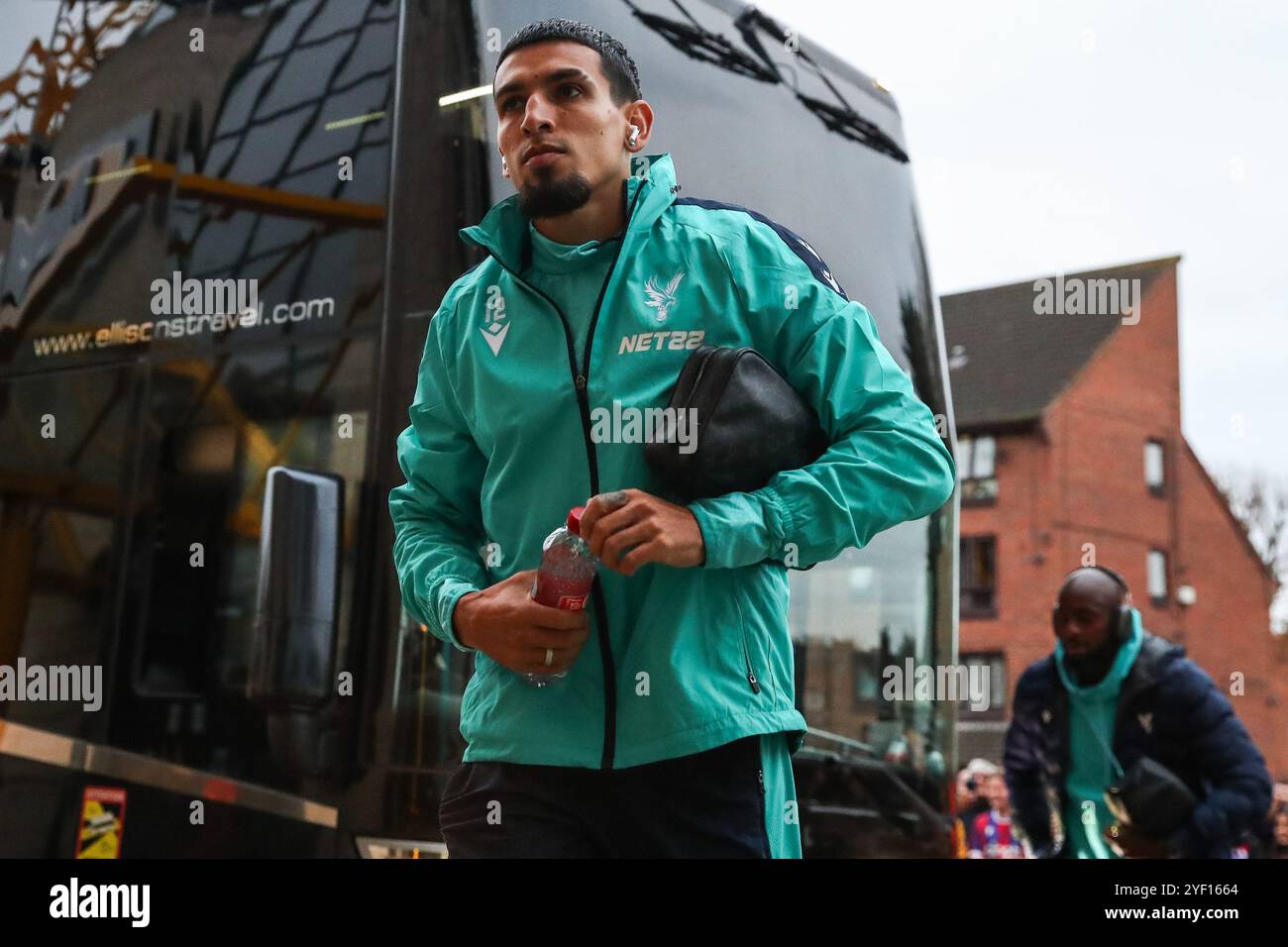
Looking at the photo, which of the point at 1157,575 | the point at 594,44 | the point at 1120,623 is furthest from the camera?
the point at 1157,575

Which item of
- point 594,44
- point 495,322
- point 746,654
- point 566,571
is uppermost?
point 594,44

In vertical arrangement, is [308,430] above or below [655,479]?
above

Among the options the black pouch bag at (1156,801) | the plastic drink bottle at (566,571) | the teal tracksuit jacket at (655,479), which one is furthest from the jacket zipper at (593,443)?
the black pouch bag at (1156,801)

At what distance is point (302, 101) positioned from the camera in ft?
15.0

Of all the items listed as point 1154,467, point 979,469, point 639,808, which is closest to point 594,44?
point 639,808

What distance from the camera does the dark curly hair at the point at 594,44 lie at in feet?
8.48

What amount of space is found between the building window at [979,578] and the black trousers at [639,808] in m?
27.4

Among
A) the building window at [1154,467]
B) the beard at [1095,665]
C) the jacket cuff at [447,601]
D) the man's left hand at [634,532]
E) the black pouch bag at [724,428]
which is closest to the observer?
the man's left hand at [634,532]

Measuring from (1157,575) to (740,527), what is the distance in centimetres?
3117

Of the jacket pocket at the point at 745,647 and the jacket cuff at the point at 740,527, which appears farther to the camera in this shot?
the jacket pocket at the point at 745,647

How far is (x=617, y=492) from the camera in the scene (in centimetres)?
217

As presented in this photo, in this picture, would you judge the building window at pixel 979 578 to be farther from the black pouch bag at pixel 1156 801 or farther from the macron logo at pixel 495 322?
the macron logo at pixel 495 322

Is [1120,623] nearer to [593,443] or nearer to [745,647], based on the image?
[745,647]
